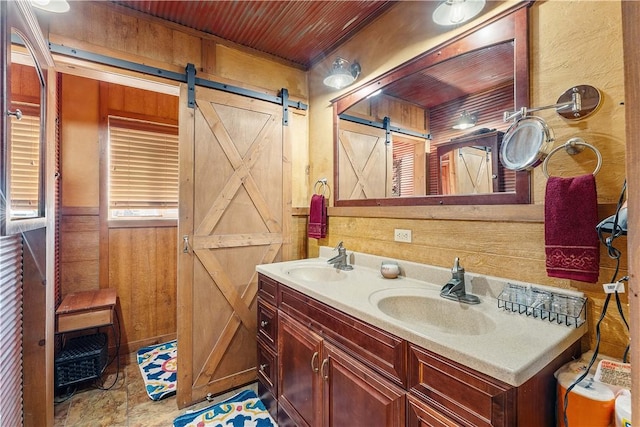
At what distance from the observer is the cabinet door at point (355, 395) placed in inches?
41.7

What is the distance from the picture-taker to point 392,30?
1.85 meters

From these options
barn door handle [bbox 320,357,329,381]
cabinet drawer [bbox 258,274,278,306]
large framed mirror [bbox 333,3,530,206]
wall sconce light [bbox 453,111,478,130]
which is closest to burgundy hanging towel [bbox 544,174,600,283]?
large framed mirror [bbox 333,3,530,206]

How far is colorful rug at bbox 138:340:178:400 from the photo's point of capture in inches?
86.7

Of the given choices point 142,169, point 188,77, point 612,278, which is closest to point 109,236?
point 142,169

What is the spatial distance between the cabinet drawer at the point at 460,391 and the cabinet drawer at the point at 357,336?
59 millimetres

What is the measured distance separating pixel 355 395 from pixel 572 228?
1.07m

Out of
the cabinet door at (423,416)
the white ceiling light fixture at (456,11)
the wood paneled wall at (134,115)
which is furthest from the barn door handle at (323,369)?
the white ceiling light fixture at (456,11)

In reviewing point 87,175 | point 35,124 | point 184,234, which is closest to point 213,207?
point 184,234

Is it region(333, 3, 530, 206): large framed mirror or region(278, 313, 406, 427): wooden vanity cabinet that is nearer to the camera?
region(278, 313, 406, 427): wooden vanity cabinet

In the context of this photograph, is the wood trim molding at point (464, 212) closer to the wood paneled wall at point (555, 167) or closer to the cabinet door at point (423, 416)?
the wood paneled wall at point (555, 167)

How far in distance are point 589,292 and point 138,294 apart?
10.7 feet

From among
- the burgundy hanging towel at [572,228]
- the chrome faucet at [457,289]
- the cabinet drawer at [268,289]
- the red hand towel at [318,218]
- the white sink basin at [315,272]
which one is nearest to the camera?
the burgundy hanging towel at [572,228]

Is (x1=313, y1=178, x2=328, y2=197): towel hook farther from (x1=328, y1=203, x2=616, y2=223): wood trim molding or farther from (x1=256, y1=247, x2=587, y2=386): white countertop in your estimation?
(x1=256, y1=247, x2=587, y2=386): white countertop

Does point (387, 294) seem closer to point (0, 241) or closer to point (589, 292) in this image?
point (589, 292)
